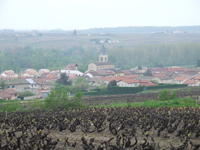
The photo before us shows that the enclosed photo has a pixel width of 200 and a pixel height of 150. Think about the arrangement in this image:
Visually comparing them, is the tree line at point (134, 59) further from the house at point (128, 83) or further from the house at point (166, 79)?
the house at point (128, 83)

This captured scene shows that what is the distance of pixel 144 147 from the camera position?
12125 mm

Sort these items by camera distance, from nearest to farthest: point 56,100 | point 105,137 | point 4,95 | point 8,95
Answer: point 105,137 < point 56,100 < point 4,95 < point 8,95

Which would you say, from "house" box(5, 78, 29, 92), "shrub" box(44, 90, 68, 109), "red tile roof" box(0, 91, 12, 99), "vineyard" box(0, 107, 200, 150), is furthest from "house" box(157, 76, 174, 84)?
"vineyard" box(0, 107, 200, 150)

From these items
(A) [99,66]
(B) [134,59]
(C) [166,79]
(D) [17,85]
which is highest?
(D) [17,85]

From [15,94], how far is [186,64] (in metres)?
91.7

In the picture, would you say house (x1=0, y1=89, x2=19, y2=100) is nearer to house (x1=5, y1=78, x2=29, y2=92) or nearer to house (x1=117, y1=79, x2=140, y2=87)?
house (x1=5, y1=78, x2=29, y2=92)

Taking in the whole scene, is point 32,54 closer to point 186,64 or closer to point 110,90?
point 186,64

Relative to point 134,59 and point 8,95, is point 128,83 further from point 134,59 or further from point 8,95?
point 134,59

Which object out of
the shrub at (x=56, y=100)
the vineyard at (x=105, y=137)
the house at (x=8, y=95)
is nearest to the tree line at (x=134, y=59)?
the house at (x=8, y=95)

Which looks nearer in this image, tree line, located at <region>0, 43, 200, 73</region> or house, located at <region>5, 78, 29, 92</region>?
house, located at <region>5, 78, 29, 92</region>

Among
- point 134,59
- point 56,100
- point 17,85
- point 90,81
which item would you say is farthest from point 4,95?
point 134,59

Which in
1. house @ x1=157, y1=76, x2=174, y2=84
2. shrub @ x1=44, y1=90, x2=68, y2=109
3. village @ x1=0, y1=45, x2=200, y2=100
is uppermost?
shrub @ x1=44, y1=90, x2=68, y2=109

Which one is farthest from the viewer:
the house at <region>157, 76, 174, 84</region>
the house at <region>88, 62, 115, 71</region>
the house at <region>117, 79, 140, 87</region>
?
A: the house at <region>88, 62, 115, 71</region>

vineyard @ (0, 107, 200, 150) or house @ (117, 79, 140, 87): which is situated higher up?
vineyard @ (0, 107, 200, 150)
